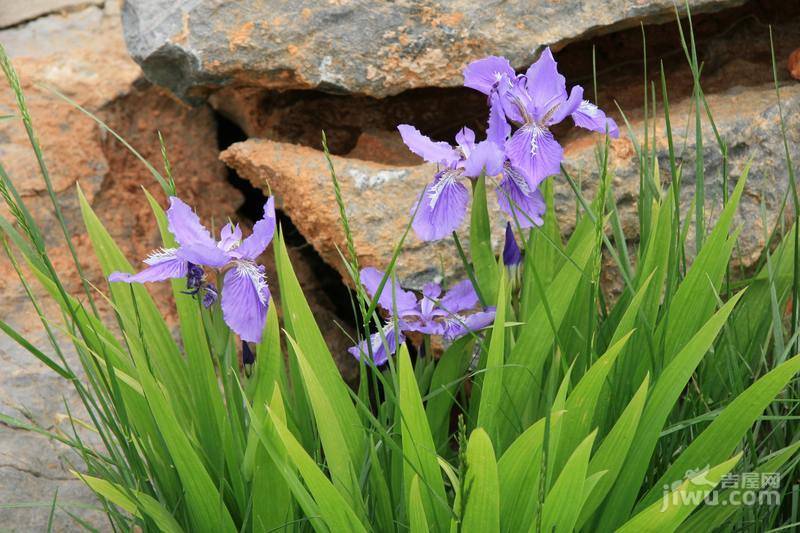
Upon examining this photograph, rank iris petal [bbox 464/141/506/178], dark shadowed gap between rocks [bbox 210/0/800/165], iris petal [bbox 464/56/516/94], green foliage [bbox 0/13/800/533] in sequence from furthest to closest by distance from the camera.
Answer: dark shadowed gap between rocks [bbox 210/0/800/165] → iris petal [bbox 464/56/516/94] → iris petal [bbox 464/141/506/178] → green foliage [bbox 0/13/800/533]

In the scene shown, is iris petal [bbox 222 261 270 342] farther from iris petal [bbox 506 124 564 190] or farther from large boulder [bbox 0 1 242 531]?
large boulder [bbox 0 1 242 531]

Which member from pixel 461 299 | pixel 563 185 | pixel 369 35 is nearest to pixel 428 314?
pixel 461 299

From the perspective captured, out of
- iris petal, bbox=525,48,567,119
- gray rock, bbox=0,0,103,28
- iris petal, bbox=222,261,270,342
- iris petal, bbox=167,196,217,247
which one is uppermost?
gray rock, bbox=0,0,103,28

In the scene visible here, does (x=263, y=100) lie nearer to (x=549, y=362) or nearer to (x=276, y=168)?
(x=276, y=168)

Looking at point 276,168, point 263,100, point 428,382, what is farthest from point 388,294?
point 263,100

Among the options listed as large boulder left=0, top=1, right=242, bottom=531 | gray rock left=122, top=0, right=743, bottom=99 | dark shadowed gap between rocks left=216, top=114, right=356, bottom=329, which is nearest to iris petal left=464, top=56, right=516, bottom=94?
gray rock left=122, top=0, right=743, bottom=99

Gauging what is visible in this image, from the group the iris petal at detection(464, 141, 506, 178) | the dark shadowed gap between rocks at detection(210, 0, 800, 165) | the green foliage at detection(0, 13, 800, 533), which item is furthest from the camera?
the dark shadowed gap between rocks at detection(210, 0, 800, 165)
